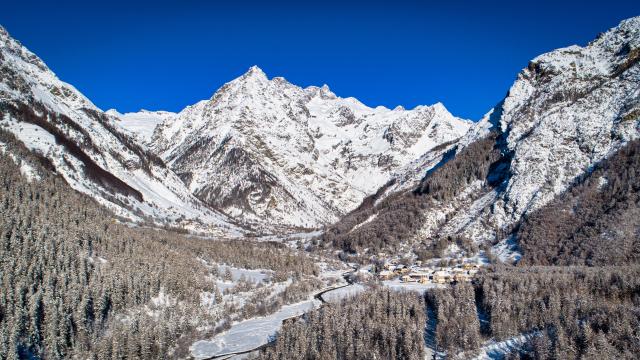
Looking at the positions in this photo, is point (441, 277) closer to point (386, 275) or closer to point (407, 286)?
point (407, 286)

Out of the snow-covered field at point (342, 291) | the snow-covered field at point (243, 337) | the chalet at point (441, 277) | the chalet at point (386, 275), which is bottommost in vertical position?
the snow-covered field at point (243, 337)

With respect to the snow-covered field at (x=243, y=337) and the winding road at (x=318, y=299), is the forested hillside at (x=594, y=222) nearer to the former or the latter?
the winding road at (x=318, y=299)

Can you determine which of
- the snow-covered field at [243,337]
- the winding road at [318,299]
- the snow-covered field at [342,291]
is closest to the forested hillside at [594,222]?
the snow-covered field at [342,291]

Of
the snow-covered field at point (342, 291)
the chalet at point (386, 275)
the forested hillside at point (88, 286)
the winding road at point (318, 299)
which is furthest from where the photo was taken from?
the chalet at point (386, 275)

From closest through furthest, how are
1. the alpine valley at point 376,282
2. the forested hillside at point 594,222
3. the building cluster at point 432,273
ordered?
1. the alpine valley at point 376,282
2. the forested hillside at point 594,222
3. the building cluster at point 432,273

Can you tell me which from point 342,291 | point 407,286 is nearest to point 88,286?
point 342,291

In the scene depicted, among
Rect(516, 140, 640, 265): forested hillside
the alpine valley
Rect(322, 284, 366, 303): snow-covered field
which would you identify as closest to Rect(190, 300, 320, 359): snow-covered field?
the alpine valley

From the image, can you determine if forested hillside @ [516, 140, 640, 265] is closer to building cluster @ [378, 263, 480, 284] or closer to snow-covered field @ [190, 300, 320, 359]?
building cluster @ [378, 263, 480, 284]

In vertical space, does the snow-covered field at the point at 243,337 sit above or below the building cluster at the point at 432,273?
below
